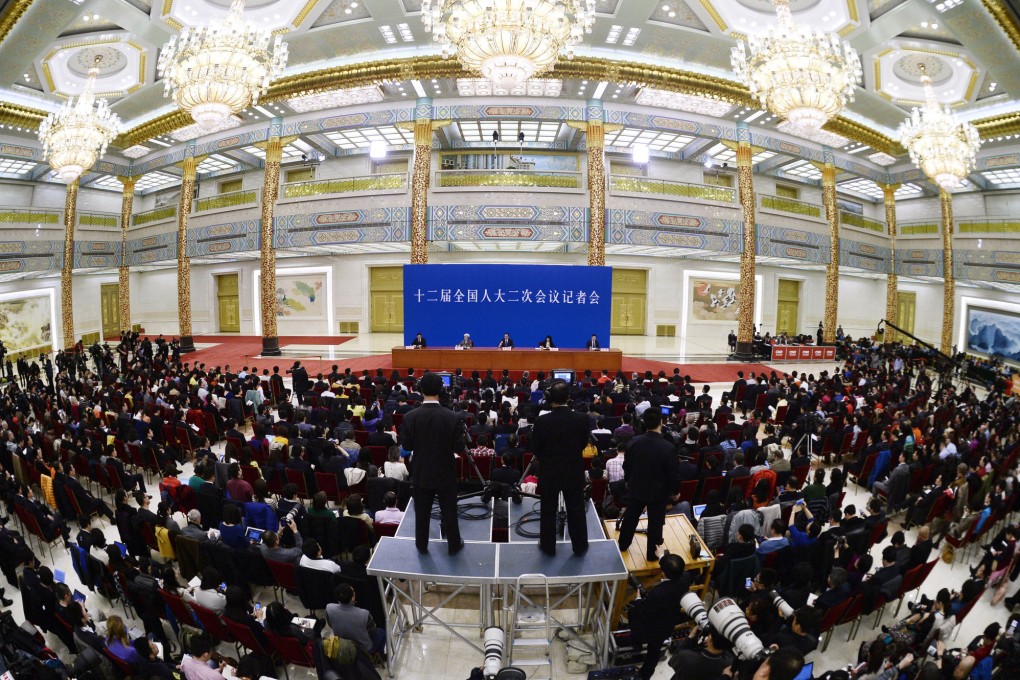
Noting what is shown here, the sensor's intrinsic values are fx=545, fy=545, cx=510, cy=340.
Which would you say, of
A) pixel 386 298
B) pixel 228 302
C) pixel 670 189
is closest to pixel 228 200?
pixel 228 302

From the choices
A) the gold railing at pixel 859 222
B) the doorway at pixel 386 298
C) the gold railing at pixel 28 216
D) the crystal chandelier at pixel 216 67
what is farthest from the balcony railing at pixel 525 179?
the gold railing at pixel 28 216

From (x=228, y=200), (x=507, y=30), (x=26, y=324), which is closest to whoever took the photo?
(x=507, y=30)

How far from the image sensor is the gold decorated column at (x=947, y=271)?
1991 centimetres

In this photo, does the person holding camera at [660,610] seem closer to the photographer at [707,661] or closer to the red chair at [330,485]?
the photographer at [707,661]

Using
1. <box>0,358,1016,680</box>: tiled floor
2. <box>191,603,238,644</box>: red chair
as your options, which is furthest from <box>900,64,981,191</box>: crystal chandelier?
<box>191,603,238,644</box>: red chair

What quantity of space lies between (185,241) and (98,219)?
178 inches

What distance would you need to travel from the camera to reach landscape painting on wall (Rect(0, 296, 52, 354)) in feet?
63.0

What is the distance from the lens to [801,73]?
9.53m

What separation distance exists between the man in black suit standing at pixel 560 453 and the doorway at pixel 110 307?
27116 millimetres

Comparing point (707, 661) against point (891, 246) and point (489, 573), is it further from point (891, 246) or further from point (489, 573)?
point (891, 246)

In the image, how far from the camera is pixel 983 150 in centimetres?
1845

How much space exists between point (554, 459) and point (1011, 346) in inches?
931

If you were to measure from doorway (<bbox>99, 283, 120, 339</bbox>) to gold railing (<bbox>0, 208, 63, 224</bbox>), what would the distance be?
498 centimetres

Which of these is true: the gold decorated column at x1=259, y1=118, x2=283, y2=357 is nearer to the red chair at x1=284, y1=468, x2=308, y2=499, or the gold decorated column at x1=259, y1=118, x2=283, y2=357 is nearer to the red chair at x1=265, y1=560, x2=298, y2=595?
the red chair at x1=284, y1=468, x2=308, y2=499
